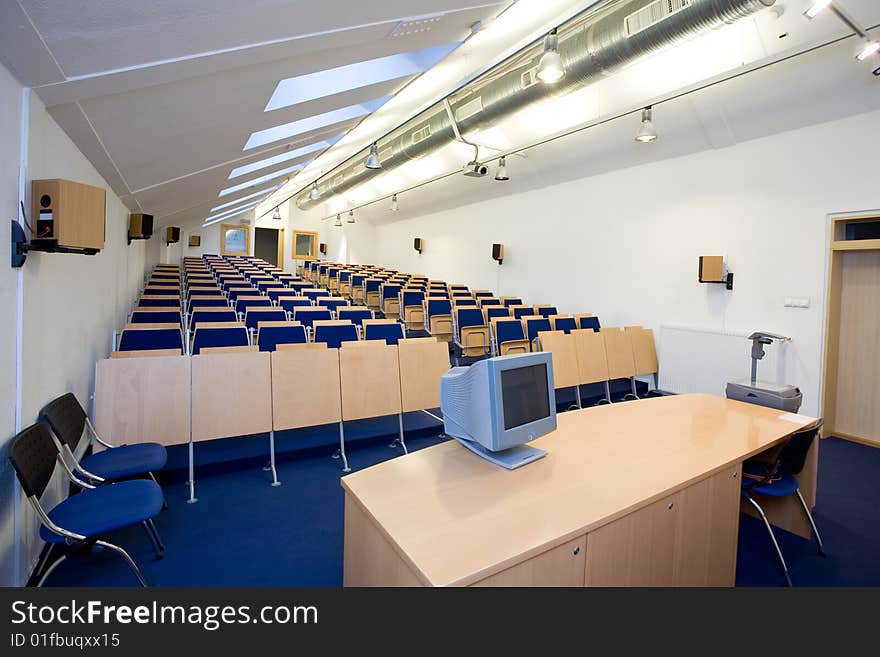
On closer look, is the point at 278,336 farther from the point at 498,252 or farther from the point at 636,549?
Answer: the point at 498,252

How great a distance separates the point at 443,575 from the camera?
4.24ft

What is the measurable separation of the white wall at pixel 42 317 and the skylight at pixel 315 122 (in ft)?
6.19

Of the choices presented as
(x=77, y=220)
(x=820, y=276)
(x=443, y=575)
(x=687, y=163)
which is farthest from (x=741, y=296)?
(x=77, y=220)

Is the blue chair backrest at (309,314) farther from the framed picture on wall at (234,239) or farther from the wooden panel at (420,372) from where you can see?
the framed picture on wall at (234,239)

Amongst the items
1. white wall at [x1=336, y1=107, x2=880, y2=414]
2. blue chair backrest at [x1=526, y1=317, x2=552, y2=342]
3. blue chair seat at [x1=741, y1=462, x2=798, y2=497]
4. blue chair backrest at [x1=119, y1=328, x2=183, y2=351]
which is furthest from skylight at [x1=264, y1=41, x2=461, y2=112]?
blue chair seat at [x1=741, y1=462, x2=798, y2=497]

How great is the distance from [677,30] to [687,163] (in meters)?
3.15

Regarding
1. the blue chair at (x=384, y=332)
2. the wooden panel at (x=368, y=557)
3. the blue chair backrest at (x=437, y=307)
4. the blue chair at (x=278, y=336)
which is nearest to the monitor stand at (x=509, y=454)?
the wooden panel at (x=368, y=557)

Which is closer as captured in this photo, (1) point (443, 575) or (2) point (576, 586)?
(1) point (443, 575)

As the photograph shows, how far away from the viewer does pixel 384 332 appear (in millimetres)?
5805

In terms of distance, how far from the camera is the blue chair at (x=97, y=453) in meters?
2.65

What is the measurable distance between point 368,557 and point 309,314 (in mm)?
5378

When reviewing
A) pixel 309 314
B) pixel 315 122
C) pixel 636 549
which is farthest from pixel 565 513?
pixel 315 122

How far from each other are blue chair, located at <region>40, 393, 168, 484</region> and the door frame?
6.69 meters

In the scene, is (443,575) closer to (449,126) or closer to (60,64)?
(60,64)
